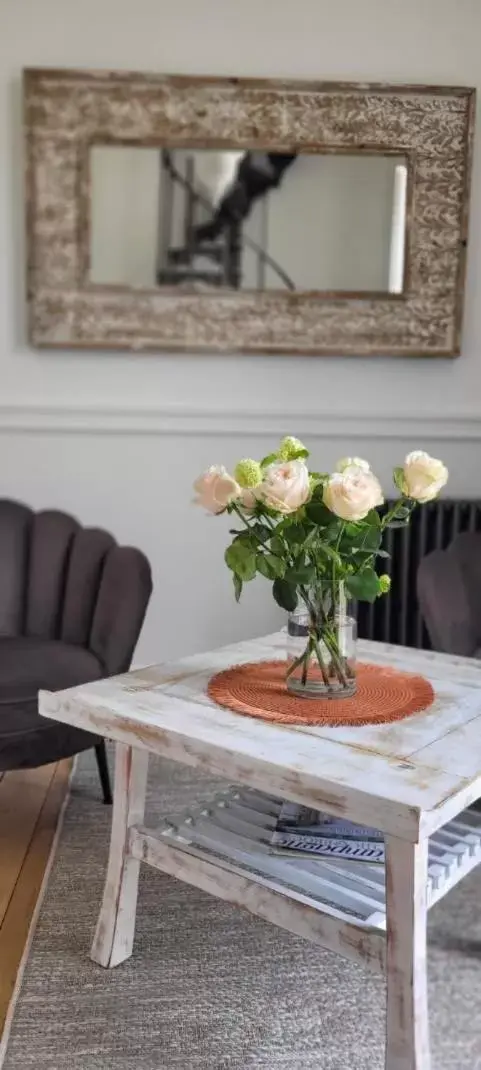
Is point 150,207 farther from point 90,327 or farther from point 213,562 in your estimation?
point 213,562

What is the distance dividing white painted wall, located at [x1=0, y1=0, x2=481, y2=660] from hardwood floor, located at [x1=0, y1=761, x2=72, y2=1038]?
2.89 feet

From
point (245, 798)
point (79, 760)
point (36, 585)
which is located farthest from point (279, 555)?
point (79, 760)

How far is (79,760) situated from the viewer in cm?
290

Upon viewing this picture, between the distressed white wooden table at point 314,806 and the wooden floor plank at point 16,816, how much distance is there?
41cm

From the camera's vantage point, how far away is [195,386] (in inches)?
131

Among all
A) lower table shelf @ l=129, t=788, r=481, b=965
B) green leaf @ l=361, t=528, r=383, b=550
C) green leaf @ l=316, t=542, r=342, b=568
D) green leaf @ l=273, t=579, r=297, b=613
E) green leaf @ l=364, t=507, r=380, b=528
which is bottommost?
lower table shelf @ l=129, t=788, r=481, b=965

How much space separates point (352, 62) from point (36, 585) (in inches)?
83.1

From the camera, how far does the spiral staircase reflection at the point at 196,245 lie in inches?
125

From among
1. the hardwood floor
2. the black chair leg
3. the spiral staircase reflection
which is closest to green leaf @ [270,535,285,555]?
the hardwood floor

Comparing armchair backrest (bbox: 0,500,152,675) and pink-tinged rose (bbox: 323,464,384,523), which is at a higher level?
pink-tinged rose (bbox: 323,464,384,523)

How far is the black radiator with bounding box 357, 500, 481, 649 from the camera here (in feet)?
10.8

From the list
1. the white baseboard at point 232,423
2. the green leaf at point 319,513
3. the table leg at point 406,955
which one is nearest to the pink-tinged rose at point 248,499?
the green leaf at point 319,513

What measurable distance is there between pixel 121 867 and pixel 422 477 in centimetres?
94

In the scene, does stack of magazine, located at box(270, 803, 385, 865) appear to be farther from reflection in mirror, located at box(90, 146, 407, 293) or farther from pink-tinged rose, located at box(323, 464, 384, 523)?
reflection in mirror, located at box(90, 146, 407, 293)
